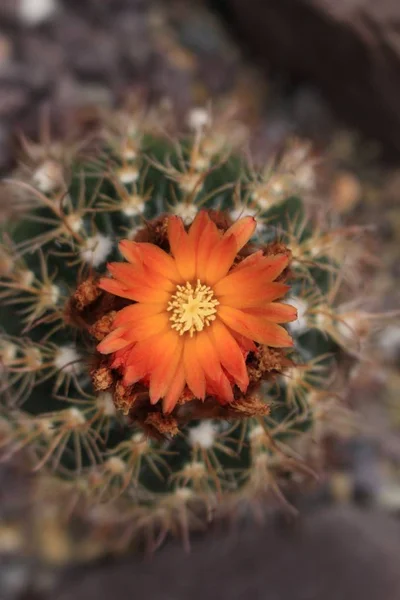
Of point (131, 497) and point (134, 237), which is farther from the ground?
point (134, 237)

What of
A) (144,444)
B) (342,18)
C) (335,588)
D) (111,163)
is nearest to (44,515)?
(335,588)

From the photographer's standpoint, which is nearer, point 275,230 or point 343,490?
point 275,230

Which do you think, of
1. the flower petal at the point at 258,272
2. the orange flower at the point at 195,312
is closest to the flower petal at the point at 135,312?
the orange flower at the point at 195,312

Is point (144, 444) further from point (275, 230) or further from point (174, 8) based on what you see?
point (174, 8)

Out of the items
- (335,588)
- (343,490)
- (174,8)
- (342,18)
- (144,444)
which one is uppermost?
(174,8)

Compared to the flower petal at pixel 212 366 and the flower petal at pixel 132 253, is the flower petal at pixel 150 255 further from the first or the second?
the flower petal at pixel 212 366

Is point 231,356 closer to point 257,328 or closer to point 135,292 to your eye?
point 257,328

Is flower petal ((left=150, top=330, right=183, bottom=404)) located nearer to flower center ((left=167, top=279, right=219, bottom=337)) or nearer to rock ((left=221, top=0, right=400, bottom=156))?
flower center ((left=167, top=279, right=219, bottom=337))

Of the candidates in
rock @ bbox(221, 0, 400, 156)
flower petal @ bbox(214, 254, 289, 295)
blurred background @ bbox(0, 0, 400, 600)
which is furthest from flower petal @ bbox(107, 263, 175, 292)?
rock @ bbox(221, 0, 400, 156)
